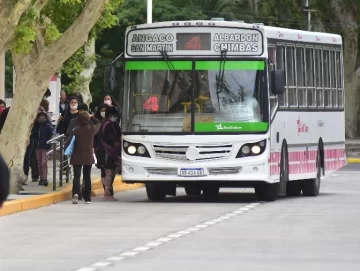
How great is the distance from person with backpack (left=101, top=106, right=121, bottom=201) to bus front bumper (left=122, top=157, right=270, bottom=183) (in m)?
1.32

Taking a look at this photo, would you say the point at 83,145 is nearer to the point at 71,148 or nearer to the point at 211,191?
the point at 71,148

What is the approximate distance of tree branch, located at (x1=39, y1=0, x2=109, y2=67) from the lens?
80.7 ft

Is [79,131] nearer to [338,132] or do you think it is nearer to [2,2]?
[2,2]

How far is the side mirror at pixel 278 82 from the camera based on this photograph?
79.1 ft

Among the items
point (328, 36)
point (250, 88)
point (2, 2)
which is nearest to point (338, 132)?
point (328, 36)

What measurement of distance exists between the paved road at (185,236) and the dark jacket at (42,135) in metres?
2.71

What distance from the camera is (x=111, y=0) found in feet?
85.8

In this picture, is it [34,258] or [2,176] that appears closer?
[2,176]

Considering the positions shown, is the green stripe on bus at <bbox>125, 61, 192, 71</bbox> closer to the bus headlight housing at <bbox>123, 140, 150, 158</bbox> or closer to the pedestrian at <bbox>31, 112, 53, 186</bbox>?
the bus headlight housing at <bbox>123, 140, 150, 158</bbox>

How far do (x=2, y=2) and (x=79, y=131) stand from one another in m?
2.61

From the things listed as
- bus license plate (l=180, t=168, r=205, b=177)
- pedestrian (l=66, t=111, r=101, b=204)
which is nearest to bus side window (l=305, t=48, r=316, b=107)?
bus license plate (l=180, t=168, r=205, b=177)

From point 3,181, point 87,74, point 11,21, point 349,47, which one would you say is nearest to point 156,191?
point 11,21

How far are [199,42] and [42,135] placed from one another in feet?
15.0

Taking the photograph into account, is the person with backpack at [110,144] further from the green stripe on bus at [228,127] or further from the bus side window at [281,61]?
the bus side window at [281,61]
